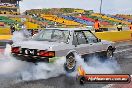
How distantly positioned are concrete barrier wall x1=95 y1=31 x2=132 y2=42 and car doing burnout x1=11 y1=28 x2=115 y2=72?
12058mm

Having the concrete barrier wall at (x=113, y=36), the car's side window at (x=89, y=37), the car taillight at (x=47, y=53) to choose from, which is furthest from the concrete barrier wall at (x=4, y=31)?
the car taillight at (x=47, y=53)

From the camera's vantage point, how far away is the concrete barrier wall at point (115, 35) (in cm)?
2378

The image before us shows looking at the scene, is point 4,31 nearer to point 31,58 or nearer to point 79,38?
point 79,38

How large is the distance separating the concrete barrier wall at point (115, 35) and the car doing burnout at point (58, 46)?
39.6 ft

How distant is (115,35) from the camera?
25.5 metres

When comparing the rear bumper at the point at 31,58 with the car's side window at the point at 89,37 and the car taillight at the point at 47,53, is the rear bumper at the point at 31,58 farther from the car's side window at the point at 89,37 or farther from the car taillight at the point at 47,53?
the car's side window at the point at 89,37

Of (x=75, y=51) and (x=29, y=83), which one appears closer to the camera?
(x=29, y=83)

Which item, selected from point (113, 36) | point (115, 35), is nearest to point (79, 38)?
point (113, 36)

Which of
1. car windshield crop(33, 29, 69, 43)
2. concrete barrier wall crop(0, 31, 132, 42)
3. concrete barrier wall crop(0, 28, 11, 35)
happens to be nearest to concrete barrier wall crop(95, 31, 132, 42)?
concrete barrier wall crop(0, 31, 132, 42)

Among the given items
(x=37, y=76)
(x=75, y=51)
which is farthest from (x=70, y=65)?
(x=37, y=76)

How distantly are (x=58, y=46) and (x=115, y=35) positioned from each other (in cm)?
1677

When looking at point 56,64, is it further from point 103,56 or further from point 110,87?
point 103,56

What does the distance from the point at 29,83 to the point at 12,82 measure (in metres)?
0.46

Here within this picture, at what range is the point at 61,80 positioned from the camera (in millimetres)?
8617
